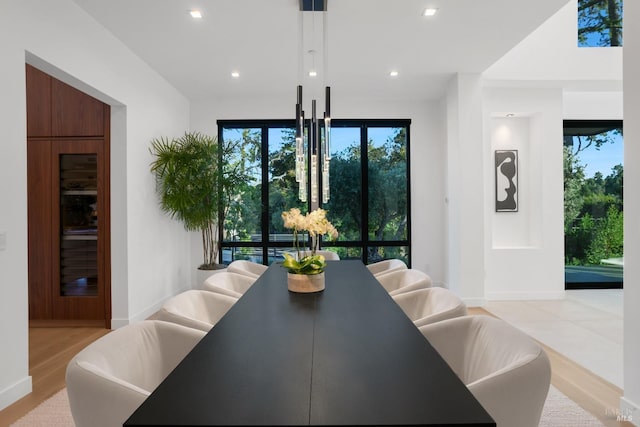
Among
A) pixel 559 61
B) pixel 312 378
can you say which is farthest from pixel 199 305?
→ pixel 559 61

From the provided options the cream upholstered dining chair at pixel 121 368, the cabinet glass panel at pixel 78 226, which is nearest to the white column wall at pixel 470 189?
the cream upholstered dining chair at pixel 121 368

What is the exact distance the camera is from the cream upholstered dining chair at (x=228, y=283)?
2.64 metres

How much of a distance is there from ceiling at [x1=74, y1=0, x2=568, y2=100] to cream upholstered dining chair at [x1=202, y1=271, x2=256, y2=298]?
220cm

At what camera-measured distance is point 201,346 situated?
1.46 m

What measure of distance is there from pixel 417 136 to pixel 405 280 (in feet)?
11.6

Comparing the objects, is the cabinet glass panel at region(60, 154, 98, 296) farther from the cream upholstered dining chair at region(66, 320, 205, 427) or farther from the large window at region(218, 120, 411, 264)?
the cream upholstered dining chair at region(66, 320, 205, 427)

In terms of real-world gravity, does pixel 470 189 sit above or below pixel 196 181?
below

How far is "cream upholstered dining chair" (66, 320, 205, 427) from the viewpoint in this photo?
1167mm

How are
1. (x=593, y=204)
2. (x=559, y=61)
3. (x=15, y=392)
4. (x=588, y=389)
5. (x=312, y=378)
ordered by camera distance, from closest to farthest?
(x=312, y=378) < (x=15, y=392) < (x=588, y=389) < (x=559, y=61) < (x=593, y=204)

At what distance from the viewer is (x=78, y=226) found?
4227 millimetres

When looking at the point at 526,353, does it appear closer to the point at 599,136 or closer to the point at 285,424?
the point at 285,424

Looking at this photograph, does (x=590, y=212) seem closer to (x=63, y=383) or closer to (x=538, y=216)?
(x=538, y=216)

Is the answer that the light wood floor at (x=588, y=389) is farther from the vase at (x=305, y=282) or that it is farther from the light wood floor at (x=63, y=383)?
the vase at (x=305, y=282)

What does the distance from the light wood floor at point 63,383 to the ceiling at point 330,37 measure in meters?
2.92
